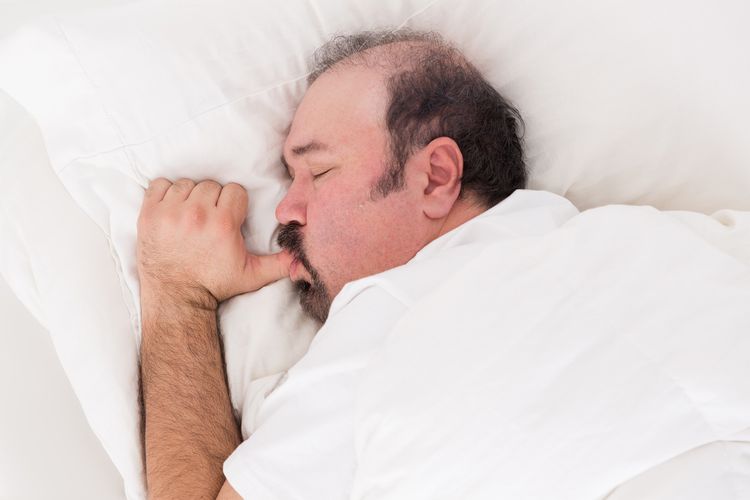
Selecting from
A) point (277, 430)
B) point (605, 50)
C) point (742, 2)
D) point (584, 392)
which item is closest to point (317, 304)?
point (277, 430)

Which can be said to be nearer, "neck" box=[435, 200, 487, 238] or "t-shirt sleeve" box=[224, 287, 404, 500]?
"t-shirt sleeve" box=[224, 287, 404, 500]

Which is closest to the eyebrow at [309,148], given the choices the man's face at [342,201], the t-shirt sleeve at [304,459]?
the man's face at [342,201]

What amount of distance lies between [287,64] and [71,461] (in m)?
0.76

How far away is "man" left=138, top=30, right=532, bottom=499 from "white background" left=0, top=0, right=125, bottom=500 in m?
0.15

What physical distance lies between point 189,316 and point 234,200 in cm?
21

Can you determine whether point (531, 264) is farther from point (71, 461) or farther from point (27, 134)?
point (27, 134)

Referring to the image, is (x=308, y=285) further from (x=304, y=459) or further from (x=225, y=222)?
(x=304, y=459)

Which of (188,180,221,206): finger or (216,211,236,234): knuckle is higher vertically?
(188,180,221,206): finger

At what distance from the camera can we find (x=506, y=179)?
4.42ft

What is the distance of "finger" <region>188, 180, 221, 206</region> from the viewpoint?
132cm

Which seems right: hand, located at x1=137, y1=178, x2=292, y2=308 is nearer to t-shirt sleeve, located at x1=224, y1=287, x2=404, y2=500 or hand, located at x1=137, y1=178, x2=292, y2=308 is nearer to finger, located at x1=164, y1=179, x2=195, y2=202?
finger, located at x1=164, y1=179, x2=195, y2=202

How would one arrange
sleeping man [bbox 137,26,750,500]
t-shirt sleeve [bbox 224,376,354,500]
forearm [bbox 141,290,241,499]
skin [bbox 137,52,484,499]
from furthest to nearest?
skin [bbox 137,52,484,499] → forearm [bbox 141,290,241,499] → t-shirt sleeve [bbox 224,376,354,500] → sleeping man [bbox 137,26,750,500]

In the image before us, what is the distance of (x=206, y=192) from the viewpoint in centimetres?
133

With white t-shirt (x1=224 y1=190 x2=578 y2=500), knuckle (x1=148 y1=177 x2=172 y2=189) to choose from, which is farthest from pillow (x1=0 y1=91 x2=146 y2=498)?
white t-shirt (x1=224 y1=190 x2=578 y2=500)
